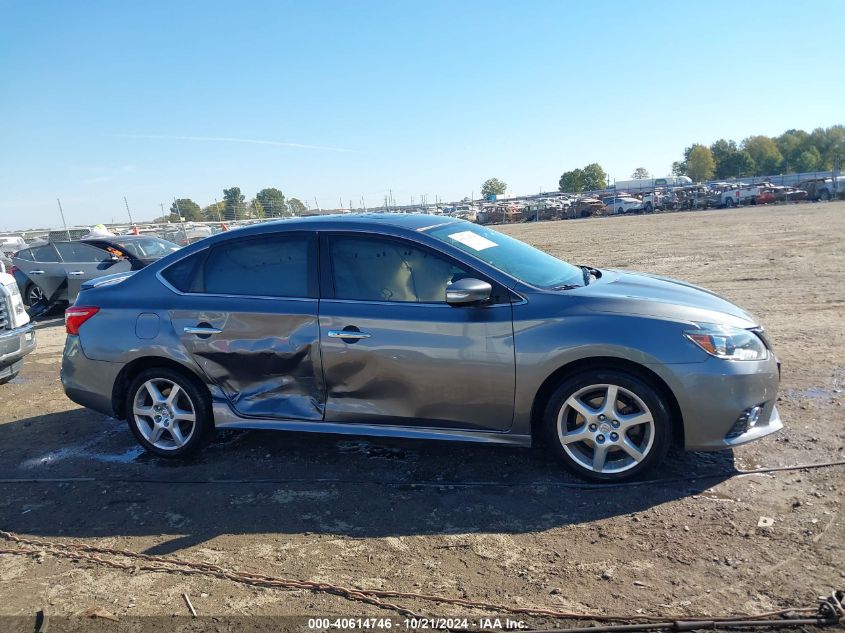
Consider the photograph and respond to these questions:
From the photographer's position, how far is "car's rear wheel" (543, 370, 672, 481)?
3793 millimetres

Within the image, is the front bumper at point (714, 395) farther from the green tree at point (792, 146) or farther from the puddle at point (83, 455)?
the green tree at point (792, 146)

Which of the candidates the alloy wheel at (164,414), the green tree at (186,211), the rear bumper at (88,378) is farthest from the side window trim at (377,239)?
the green tree at (186,211)

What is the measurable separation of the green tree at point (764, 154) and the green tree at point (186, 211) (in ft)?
345

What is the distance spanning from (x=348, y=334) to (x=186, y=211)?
32.1 m

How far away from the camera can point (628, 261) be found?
15.2m

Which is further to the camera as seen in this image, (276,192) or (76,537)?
(276,192)

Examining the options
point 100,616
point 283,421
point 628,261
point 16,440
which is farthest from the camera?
point 628,261

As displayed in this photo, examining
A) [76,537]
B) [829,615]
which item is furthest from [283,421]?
[829,615]

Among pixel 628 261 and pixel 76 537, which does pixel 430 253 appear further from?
pixel 628 261

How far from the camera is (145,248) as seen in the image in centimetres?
1174

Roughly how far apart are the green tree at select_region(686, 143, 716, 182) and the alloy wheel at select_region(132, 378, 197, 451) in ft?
394

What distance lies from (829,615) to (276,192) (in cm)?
4196

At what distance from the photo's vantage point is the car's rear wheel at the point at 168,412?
4625 mm

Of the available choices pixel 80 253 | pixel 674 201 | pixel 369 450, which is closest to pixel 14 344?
pixel 369 450
